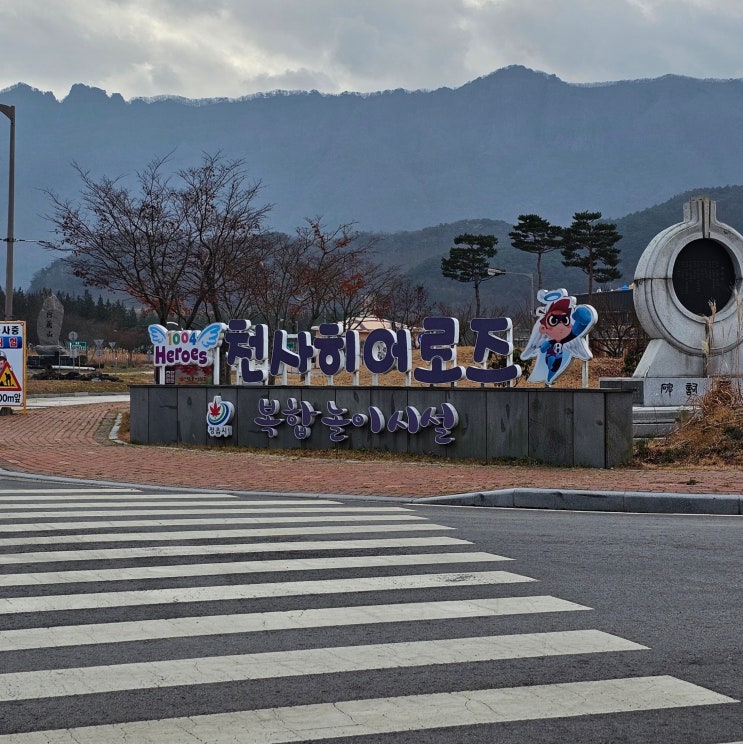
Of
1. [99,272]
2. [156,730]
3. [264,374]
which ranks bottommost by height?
[156,730]

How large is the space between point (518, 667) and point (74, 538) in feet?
17.5

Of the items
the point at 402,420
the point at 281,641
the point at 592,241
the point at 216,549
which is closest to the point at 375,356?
the point at 402,420

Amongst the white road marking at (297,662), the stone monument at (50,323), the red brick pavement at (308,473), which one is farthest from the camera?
the stone monument at (50,323)

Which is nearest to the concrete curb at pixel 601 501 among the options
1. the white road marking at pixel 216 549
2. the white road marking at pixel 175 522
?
the white road marking at pixel 175 522

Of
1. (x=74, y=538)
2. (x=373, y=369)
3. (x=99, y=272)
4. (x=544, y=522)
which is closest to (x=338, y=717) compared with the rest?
(x=74, y=538)

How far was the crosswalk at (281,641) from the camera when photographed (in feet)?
16.2

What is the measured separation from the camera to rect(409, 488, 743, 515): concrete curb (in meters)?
12.5

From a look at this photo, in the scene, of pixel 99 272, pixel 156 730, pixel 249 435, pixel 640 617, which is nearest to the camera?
pixel 156 730

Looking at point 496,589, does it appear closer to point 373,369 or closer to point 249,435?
point 373,369

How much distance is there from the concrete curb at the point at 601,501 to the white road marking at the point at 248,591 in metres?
4.79

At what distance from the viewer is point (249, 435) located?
71.6 ft

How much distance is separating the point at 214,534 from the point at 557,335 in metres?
9.60

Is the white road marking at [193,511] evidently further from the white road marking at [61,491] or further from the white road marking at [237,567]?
the white road marking at [237,567]

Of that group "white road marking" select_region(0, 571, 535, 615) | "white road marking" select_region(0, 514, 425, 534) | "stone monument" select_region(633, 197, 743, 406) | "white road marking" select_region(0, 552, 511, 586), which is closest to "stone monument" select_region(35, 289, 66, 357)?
"stone monument" select_region(633, 197, 743, 406)
